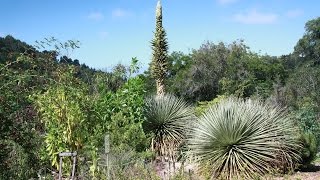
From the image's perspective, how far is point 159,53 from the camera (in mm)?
19109

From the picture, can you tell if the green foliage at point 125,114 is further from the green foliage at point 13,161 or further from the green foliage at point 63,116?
the green foliage at point 13,161

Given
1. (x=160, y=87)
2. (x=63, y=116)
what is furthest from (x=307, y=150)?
(x=160, y=87)

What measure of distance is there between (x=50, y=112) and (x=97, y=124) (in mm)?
1391

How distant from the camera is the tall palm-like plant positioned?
1552cm

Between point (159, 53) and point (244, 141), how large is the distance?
306 inches

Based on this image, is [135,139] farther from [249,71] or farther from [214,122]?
[249,71]

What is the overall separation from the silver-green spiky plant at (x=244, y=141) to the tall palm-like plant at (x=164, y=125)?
273cm

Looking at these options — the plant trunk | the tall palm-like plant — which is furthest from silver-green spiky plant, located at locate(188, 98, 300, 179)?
the plant trunk

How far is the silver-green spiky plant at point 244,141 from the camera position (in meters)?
11.8

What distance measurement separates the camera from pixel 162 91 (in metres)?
18.2

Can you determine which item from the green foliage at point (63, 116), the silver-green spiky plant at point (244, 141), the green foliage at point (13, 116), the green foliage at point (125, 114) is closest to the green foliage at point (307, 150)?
the silver-green spiky plant at point (244, 141)

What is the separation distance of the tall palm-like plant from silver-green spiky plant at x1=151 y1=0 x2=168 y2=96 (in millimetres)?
2486

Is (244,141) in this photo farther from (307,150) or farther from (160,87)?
(160,87)

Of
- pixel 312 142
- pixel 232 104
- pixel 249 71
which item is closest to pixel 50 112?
pixel 232 104
